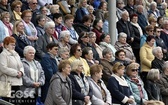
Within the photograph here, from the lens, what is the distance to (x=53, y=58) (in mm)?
16188

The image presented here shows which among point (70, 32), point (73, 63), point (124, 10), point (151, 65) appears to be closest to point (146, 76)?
point (151, 65)

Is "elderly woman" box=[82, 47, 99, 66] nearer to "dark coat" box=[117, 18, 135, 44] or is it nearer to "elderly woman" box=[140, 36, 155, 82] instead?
"elderly woman" box=[140, 36, 155, 82]

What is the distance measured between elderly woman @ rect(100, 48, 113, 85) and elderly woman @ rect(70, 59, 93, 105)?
4.55 ft

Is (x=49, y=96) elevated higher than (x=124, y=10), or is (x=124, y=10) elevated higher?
(x=124, y=10)

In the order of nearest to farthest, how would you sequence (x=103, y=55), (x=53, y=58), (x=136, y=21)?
(x=53, y=58) < (x=103, y=55) < (x=136, y=21)

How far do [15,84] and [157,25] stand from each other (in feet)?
27.5

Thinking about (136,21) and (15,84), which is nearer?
(15,84)

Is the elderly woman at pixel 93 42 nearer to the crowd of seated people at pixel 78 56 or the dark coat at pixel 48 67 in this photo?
the crowd of seated people at pixel 78 56

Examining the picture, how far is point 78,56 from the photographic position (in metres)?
16.7

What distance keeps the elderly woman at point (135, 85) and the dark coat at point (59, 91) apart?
2516 mm

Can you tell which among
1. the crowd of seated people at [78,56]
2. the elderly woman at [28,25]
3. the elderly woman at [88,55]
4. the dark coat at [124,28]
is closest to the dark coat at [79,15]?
the crowd of seated people at [78,56]

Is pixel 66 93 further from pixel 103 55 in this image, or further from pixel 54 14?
pixel 54 14

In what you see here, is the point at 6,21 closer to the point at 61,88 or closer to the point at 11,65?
the point at 11,65

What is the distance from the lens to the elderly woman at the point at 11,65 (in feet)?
50.3
